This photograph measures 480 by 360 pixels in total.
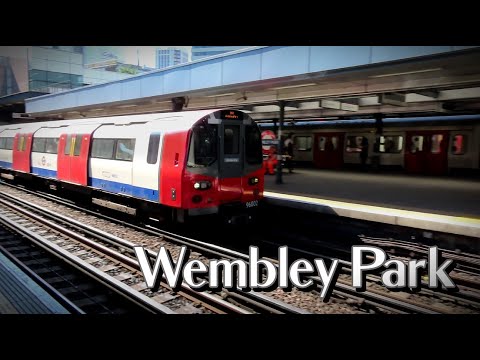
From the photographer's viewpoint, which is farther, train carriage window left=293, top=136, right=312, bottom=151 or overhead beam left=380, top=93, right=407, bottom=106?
train carriage window left=293, top=136, right=312, bottom=151

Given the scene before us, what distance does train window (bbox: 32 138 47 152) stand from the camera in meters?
14.2

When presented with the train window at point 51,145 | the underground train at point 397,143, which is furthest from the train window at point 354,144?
the train window at point 51,145

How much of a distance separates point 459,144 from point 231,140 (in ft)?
44.5

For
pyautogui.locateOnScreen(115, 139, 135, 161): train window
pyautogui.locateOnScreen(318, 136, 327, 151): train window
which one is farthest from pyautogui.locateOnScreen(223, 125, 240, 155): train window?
pyautogui.locateOnScreen(318, 136, 327, 151): train window

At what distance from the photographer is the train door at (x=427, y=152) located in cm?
1761

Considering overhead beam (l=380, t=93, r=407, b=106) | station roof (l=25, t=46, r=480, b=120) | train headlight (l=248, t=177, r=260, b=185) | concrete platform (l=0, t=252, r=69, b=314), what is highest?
station roof (l=25, t=46, r=480, b=120)

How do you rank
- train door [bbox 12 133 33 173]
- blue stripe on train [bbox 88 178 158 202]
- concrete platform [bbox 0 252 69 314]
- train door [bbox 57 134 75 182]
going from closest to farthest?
1. concrete platform [bbox 0 252 69 314]
2. blue stripe on train [bbox 88 178 158 202]
3. train door [bbox 57 134 75 182]
4. train door [bbox 12 133 33 173]

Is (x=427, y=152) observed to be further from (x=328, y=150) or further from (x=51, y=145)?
(x=51, y=145)

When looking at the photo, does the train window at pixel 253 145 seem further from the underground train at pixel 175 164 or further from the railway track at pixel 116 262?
the railway track at pixel 116 262

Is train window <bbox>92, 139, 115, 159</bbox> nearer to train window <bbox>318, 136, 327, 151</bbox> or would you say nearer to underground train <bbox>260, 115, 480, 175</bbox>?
underground train <bbox>260, 115, 480, 175</bbox>

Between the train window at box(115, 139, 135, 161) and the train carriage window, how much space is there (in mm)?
15779
